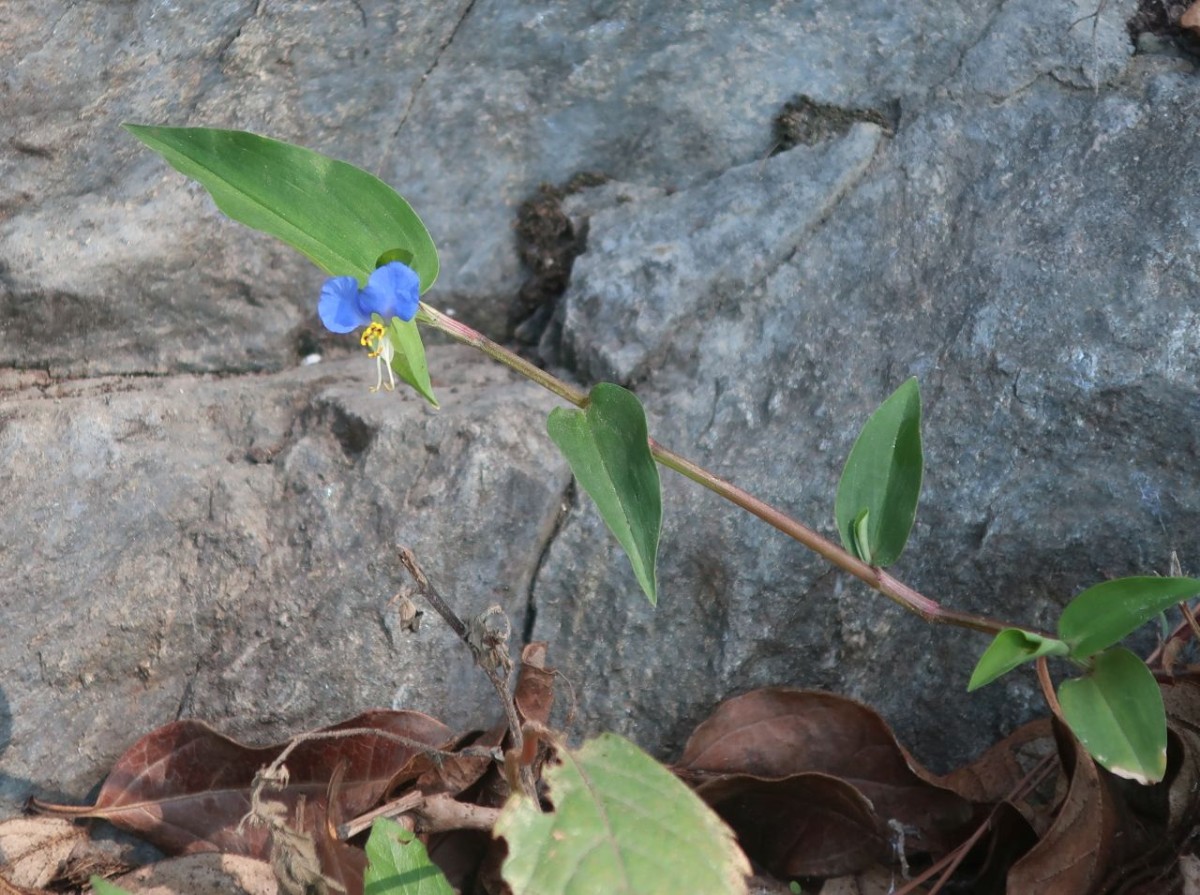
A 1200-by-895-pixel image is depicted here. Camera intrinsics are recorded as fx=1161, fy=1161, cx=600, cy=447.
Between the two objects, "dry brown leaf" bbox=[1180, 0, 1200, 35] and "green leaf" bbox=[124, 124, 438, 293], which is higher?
"dry brown leaf" bbox=[1180, 0, 1200, 35]

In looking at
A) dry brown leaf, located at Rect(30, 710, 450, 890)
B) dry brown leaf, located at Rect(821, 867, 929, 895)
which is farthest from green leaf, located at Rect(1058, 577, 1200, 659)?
dry brown leaf, located at Rect(30, 710, 450, 890)

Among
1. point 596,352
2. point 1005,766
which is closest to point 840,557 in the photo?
point 1005,766

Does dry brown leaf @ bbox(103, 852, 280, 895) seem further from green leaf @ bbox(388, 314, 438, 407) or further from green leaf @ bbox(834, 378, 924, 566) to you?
green leaf @ bbox(834, 378, 924, 566)

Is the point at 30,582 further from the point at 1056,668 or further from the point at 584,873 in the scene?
the point at 1056,668

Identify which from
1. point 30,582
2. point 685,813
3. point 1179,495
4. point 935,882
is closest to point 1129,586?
point 1179,495

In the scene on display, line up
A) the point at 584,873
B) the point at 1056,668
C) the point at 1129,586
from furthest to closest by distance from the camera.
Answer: the point at 1056,668 → the point at 1129,586 → the point at 584,873

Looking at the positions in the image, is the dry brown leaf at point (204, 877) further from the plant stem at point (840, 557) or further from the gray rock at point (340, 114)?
the gray rock at point (340, 114)
